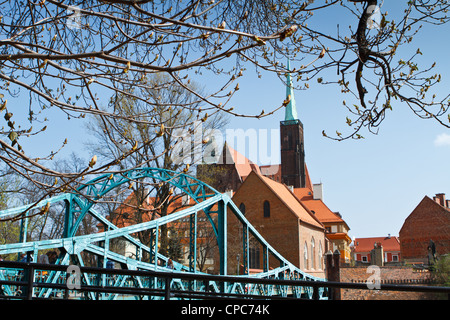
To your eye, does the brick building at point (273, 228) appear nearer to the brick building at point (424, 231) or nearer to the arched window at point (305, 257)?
the arched window at point (305, 257)

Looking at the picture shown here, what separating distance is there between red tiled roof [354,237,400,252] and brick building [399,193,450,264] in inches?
1056

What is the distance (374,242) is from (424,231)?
3115cm

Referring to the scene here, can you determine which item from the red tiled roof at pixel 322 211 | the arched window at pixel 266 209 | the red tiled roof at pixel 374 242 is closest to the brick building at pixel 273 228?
the arched window at pixel 266 209

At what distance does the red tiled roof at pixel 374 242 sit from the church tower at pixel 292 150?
24070 mm

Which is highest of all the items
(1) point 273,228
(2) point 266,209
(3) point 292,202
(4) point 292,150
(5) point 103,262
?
(4) point 292,150

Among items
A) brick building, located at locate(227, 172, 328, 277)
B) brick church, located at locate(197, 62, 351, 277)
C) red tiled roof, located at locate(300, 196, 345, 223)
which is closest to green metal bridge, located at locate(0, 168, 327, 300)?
brick church, located at locate(197, 62, 351, 277)

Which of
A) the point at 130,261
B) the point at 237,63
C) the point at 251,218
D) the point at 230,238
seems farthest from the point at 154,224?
the point at 251,218

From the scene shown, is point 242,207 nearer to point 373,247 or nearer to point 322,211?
point 322,211

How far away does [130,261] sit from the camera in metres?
13.0

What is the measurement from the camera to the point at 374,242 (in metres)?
78.2

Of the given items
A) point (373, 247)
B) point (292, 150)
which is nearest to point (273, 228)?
point (292, 150)

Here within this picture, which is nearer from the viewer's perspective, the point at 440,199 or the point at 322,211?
the point at 440,199

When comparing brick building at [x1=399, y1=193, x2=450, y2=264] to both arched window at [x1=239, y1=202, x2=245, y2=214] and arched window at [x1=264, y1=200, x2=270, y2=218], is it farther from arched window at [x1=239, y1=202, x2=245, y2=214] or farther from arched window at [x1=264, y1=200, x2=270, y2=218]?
arched window at [x1=239, y1=202, x2=245, y2=214]
